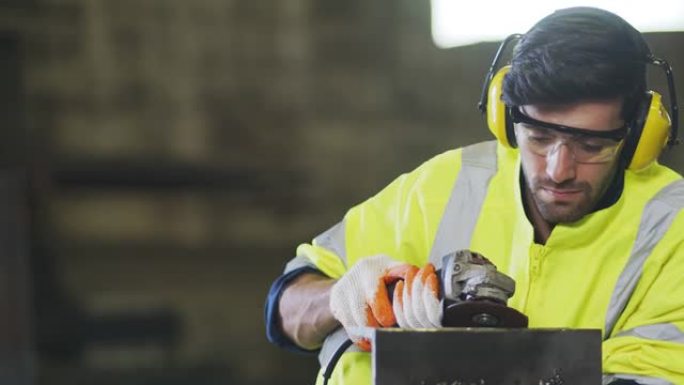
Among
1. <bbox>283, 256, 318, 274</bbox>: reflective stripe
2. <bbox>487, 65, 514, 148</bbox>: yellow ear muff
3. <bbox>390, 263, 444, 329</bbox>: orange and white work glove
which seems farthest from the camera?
<bbox>283, 256, 318, 274</bbox>: reflective stripe

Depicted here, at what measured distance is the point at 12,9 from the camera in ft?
13.0

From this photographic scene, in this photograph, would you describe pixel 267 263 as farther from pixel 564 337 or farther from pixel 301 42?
pixel 564 337

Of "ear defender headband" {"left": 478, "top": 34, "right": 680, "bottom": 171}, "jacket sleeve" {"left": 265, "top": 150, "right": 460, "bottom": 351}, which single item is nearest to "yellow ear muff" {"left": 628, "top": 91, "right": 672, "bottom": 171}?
"ear defender headband" {"left": 478, "top": 34, "right": 680, "bottom": 171}

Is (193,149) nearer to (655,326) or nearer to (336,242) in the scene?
(336,242)

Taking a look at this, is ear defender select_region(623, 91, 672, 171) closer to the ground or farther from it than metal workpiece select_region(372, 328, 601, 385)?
farther from it

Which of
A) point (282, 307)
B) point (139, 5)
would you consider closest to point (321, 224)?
A: point (139, 5)

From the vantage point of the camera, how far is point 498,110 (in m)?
1.61

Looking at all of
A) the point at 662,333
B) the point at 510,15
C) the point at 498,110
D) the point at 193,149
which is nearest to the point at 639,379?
the point at 662,333

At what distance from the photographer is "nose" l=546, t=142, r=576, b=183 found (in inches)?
61.3

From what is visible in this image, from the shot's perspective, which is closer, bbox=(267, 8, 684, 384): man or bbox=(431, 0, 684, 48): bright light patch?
bbox=(267, 8, 684, 384): man

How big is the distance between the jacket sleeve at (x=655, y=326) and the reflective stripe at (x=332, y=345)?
0.37m

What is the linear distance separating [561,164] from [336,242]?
0.37m

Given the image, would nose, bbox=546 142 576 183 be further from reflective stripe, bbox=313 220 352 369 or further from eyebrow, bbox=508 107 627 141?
reflective stripe, bbox=313 220 352 369

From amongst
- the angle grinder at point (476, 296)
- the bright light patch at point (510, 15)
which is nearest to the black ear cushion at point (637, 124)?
the angle grinder at point (476, 296)
